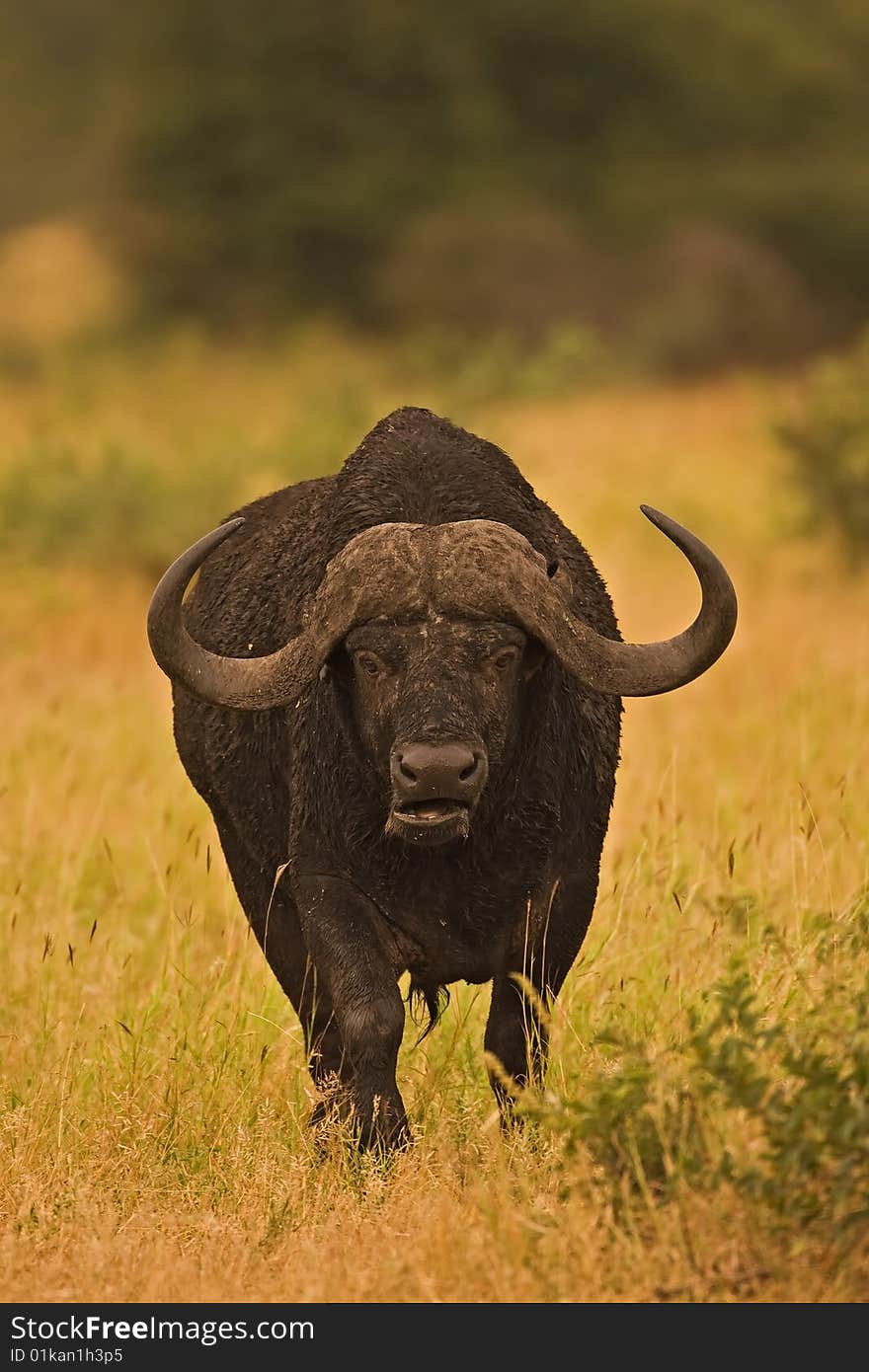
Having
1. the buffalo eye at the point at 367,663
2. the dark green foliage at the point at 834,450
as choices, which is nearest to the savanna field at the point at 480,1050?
the buffalo eye at the point at 367,663

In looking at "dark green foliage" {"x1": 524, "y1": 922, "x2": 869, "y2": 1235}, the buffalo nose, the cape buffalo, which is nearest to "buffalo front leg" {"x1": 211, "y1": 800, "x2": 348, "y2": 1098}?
the cape buffalo

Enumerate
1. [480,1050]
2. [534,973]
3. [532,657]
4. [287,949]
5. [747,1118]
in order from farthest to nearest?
1. [480,1050]
2. [287,949]
3. [534,973]
4. [532,657]
5. [747,1118]

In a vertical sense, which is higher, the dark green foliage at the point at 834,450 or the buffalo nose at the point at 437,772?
the dark green foliage at the point at 834,450

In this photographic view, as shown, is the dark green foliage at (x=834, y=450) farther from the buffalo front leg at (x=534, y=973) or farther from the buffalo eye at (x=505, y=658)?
the buffalo eye at (x=505, y=658)

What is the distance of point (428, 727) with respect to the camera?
557cm

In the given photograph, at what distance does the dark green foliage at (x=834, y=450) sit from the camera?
17.4 metres

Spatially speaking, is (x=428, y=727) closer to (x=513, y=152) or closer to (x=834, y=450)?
(x=834, y=450)

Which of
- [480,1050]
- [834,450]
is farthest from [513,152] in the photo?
[480,1050]

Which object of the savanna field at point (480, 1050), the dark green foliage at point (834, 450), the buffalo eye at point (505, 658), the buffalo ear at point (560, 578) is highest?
the dark green foliage at point (834, 450)

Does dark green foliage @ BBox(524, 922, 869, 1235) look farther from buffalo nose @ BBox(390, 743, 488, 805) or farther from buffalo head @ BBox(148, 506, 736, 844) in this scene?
buffalo head @ BBox(148, 506, 736, 844)

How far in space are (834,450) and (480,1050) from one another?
11496mm

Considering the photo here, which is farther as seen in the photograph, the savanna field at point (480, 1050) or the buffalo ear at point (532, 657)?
the buffalo ear at point (532, 657)

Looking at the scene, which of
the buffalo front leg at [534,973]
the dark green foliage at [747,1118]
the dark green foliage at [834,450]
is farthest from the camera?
the dark green foliage at [834,450]

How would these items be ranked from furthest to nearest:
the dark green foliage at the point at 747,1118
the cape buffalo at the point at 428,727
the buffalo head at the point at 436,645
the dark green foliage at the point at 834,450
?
the dark green foliage at the point at 834,450, the cape buffalo at the point at 428,727, the buffalo head at the point at 436,645, the dark green foliage at the point at 747,1118
